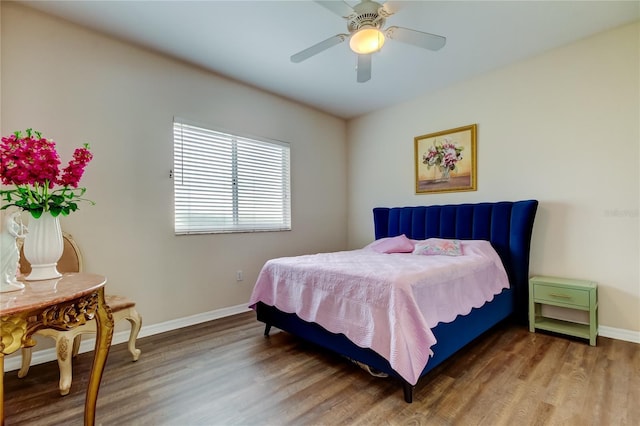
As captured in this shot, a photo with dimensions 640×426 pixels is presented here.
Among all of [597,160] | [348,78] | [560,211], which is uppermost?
[348,78]

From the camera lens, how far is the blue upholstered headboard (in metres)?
3.03

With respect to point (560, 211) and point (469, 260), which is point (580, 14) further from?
point (469, 260)

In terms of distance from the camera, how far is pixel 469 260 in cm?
269

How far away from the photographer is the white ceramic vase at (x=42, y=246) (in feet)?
4.67

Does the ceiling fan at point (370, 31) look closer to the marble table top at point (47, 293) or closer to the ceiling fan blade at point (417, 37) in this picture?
the ceiling fan blade at point (417, 37)

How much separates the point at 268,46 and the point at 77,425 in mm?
3085

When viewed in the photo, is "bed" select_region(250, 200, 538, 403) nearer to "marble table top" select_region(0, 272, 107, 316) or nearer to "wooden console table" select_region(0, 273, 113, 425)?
"wooden console table" select_region(0, 273, 113, 425)

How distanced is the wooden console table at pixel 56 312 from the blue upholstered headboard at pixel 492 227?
3.29 meters

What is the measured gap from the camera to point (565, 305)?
8.82 ft

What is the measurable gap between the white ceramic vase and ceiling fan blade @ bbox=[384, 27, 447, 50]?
7.69 feet

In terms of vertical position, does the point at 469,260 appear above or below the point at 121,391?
above

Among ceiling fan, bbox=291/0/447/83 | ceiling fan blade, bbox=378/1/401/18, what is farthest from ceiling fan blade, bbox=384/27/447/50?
ceiling fan blade, bbox=378/1/401/18

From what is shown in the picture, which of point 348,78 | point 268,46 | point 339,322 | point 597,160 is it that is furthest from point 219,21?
point 597,160

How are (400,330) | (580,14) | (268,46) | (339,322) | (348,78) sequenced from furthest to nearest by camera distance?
(348,78) < (268,46) < (580,14) < (339,322) < (400,330)
